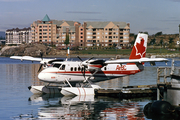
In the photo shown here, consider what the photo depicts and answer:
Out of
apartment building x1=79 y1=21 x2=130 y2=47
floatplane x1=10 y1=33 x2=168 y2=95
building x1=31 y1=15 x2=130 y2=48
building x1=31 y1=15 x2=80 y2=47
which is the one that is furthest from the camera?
building x1=31 y1=15 x2=80 y2=47

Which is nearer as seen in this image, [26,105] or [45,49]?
[26,105]

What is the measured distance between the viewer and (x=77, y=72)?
3042cm

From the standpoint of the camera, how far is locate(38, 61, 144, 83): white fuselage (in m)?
29.4

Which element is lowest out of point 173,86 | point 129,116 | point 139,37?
point 129,116

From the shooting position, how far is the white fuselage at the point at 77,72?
2941 centimetres

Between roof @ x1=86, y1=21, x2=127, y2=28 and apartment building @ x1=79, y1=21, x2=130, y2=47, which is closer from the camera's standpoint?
apartment building @ x1=79, y1=21, x2=130, y2=47

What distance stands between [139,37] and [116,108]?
11956 millimetres

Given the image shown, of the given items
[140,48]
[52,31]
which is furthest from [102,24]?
[140,48]

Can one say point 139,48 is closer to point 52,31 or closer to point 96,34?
point 96,34

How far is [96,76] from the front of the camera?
3134 centimetres

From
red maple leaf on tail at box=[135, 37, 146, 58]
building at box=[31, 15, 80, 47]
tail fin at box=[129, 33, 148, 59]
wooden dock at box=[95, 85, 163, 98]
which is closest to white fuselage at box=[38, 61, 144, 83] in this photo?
tail fin at box=[129, 33, 148, 59]

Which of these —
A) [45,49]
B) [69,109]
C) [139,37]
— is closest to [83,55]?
[45,49]

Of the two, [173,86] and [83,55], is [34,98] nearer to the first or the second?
[173,86]

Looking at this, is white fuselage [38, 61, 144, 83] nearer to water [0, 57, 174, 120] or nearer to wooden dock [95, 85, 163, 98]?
water [0, 57, 174, 120]
